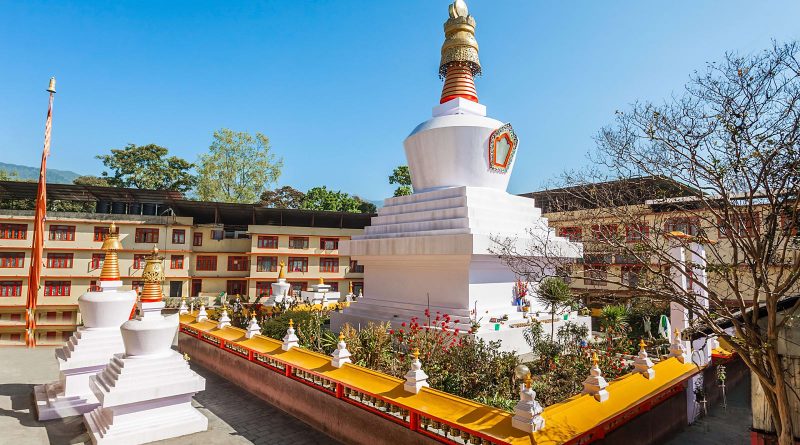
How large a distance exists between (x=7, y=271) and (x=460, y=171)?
96.1 feet

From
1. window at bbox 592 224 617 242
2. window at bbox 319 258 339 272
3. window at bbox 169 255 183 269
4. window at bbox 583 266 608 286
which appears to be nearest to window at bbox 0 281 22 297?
window at bbox 169 255 183 269

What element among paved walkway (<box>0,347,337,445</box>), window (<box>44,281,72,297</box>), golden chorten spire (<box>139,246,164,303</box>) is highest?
golden chorten spire (<box>139,246,164,303</box>)

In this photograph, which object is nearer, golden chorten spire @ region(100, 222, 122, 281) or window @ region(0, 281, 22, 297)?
golden chorten spire @ region(100, 222, 122, 281)

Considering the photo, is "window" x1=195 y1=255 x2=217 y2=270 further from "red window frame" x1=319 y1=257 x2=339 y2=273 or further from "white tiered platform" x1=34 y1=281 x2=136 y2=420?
A: "white tiered platform" x1=34 y1=281 x2=136 y2=420

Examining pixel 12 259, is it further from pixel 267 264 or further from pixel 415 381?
pixel 415 381

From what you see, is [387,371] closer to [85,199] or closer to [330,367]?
[330,367]

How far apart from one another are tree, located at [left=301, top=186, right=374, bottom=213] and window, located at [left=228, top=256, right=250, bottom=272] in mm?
11144

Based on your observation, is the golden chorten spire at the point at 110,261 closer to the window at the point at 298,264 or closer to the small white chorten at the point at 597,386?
the small white chorten at the point at 597,386

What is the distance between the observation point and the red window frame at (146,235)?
29688mm

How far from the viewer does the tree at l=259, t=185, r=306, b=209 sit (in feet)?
166

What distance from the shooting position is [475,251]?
455 inches

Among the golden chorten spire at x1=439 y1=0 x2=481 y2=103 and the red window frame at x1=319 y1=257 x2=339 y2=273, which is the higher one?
the golden chorten spire at x1=439 y1=0 x2=481 y2=103

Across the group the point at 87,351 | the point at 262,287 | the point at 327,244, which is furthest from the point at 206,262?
the point at 87,351

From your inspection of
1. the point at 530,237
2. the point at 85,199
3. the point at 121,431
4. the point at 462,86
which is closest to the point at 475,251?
the point at 530,237
